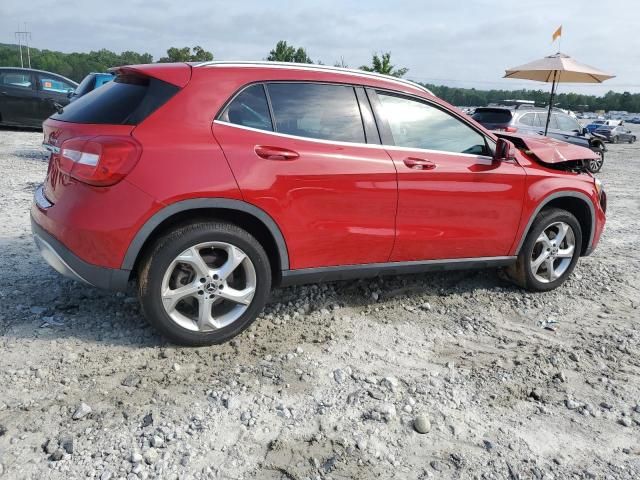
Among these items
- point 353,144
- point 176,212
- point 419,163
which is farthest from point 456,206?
point 176,212

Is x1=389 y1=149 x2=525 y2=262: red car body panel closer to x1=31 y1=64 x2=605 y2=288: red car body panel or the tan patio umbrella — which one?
x1=31 y1=64 x2=605 y2=288: red car body panel

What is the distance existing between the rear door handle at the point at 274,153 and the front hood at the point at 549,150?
224cm

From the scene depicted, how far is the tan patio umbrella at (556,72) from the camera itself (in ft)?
45.3

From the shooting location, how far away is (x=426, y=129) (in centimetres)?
381

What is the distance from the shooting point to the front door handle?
3.61 metres

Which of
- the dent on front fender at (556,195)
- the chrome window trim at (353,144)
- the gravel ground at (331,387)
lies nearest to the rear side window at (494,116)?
the dent on front fender at (556,195)

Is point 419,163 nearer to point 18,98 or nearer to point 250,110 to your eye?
point 250,110

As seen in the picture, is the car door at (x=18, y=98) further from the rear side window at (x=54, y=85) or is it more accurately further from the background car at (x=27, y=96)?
the rear side window at (x=54, y=85)

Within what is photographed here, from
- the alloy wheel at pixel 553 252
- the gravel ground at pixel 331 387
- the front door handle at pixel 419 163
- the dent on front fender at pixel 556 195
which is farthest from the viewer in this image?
the alloy wheel at pixel 553 252

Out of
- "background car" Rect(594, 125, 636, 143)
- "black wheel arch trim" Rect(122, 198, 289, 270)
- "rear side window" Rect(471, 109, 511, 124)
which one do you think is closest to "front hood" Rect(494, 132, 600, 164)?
"black wheel arch trim" Rect(122, 198, 289, 270)

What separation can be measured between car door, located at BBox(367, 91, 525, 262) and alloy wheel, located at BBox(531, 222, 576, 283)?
47 centimetres

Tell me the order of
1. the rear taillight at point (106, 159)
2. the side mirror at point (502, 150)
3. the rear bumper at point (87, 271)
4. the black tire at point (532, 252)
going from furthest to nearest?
the black tire at point (532, 252), the side mirror at point (502, 150), the rear bumper at point (87, 271), the rear taillight at point (106, 159)

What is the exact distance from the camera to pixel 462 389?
3.01 meters

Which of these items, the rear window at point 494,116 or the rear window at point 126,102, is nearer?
the rear window at point 126,102
